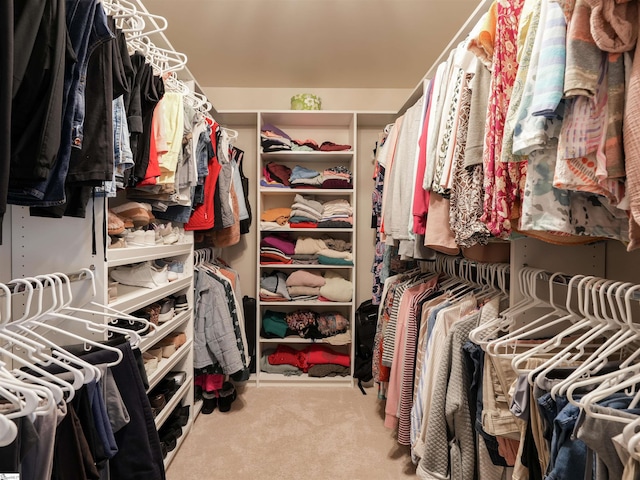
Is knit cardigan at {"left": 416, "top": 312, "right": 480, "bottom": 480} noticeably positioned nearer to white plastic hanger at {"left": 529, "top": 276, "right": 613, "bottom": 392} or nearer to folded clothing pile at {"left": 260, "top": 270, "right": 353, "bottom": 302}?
white plastic hanger at {"left": 529, "top": 276, "right": 613, "bottom": 392}

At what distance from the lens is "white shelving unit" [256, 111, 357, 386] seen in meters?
2.53

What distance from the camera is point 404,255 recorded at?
1566 millimetres

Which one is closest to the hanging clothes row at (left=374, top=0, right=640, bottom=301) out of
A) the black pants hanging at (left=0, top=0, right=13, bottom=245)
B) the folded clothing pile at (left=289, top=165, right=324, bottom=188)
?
the black pants hanging at (left=0, top=0, right=13, bottom=245)

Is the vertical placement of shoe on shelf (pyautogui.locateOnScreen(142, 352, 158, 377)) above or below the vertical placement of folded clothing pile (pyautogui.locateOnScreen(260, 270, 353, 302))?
below

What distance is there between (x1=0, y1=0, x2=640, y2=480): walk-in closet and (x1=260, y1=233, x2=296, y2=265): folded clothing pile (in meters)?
0.02

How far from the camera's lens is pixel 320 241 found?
2605 millimetres

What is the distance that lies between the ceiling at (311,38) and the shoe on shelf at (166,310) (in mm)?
1549

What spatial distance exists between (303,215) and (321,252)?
A: 0.30 metres

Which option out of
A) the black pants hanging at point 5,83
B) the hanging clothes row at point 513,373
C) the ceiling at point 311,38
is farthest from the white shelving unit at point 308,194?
the black pants hanging at point 5,83

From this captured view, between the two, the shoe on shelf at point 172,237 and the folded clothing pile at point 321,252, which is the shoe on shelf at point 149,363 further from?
the folded clothing pile at point 321,252

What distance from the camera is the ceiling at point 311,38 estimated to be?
6.08 ft

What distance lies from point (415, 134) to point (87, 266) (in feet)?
4.41

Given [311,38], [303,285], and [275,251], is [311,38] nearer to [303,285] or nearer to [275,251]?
[275,251]

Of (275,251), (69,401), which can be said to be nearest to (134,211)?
(69,401)
